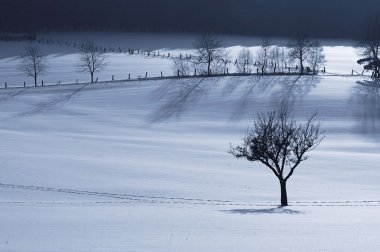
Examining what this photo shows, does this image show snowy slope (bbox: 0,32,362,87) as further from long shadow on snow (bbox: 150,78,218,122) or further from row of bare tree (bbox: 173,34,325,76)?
long shadow on snow (bbox: 150,78,218,122)

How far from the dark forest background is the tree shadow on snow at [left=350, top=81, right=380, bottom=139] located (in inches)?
→ 2495

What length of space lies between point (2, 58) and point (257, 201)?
2576 inches

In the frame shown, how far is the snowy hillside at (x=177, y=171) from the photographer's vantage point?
16203mm

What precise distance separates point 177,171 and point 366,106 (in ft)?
91.3

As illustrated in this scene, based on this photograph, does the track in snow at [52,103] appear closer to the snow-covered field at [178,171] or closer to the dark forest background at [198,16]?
the snow-covered field at [178,171]

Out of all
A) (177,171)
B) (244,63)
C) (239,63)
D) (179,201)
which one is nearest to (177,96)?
(244,63)

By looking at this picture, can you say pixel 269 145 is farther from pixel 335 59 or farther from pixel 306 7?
pixel 306 7

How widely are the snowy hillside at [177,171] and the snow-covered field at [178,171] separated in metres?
0.07

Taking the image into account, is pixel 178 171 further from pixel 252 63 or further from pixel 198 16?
pixel 198 16

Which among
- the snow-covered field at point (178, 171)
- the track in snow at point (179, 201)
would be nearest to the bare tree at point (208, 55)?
the snow-covered field at point (178, 171)

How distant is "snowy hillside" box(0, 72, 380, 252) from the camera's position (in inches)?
638

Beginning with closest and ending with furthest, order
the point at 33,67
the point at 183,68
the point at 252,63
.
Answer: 1. the point at 183,68
2. the point at 33,67
3. the point at 252,63

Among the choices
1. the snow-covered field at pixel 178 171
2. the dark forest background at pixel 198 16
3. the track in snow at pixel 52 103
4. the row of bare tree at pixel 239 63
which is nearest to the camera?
the snow-covered field at pixel 178 171

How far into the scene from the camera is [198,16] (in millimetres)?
140625
